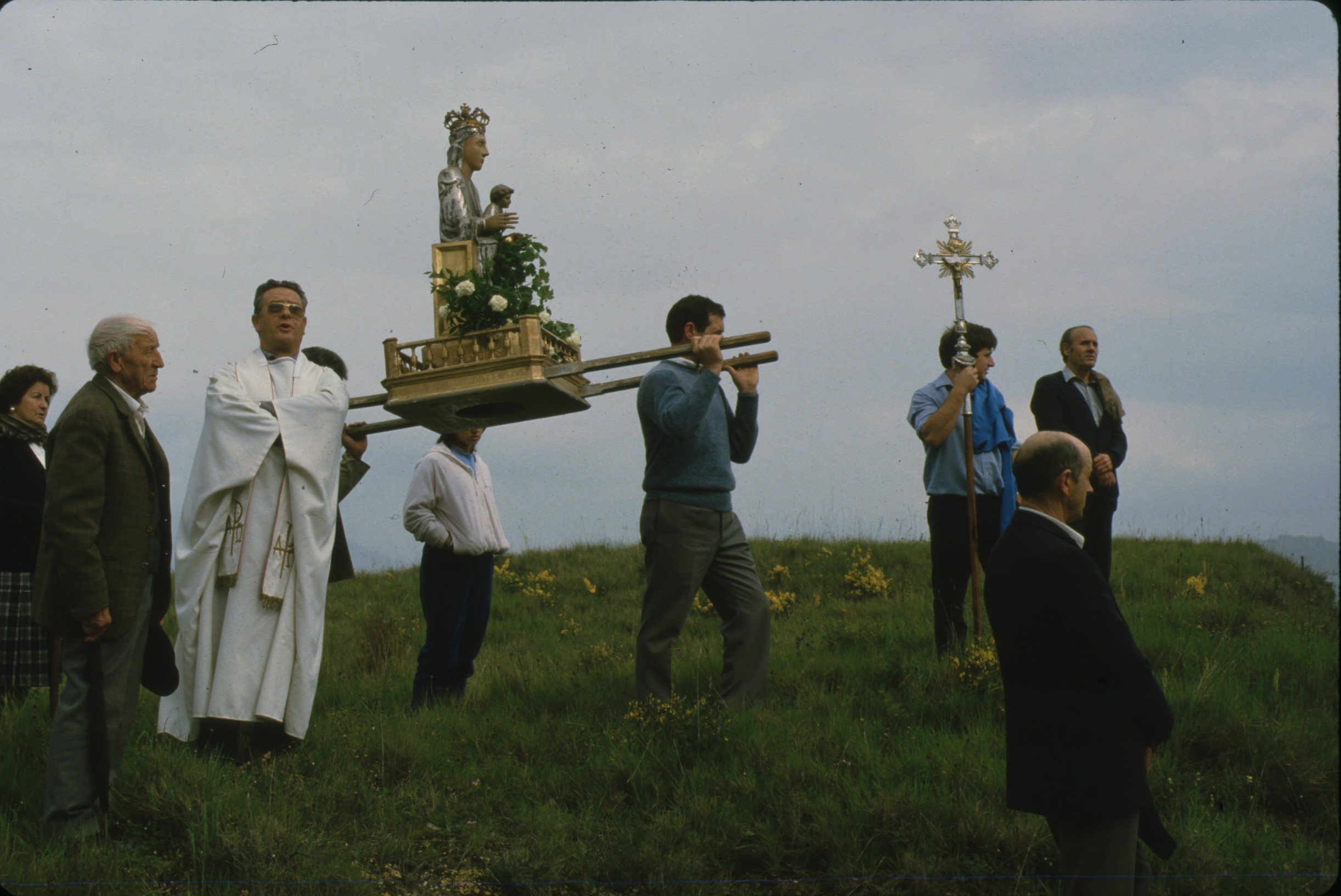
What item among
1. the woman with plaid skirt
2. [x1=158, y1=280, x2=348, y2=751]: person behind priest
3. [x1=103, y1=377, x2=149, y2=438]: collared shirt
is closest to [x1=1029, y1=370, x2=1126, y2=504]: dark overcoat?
[x1=158, y1=280, x2=348, y2=751]: person behind priest

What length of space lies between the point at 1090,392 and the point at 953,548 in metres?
1.64

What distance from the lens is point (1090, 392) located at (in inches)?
315

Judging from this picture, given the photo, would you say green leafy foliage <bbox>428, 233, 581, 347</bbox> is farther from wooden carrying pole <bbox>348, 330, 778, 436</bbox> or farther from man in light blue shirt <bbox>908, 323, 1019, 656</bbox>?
man in light blue shirt <bbox>908, 323, 1019, 656</bbox>

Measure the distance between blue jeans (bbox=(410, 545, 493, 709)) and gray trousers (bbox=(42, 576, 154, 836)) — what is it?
226 centimetres

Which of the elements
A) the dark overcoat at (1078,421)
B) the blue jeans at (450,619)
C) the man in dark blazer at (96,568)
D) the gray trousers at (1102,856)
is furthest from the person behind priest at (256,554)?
the dark overcoat at (1078,421)

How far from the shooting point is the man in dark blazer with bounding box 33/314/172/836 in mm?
4840

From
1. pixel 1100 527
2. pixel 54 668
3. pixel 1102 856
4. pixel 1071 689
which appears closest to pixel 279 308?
pixel 54 668

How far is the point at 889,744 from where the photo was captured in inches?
237

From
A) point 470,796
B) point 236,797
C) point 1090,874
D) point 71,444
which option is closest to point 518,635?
point 470,796

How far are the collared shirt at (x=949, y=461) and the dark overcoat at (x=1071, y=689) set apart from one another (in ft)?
11.4

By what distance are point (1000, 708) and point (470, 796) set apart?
2.86 m

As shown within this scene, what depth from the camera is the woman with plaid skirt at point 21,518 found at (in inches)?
265

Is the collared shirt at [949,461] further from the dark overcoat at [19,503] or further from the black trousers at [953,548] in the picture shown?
the dark overcoat at [19,503]

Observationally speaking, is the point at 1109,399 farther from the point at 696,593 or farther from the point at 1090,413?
the point at 696,593
